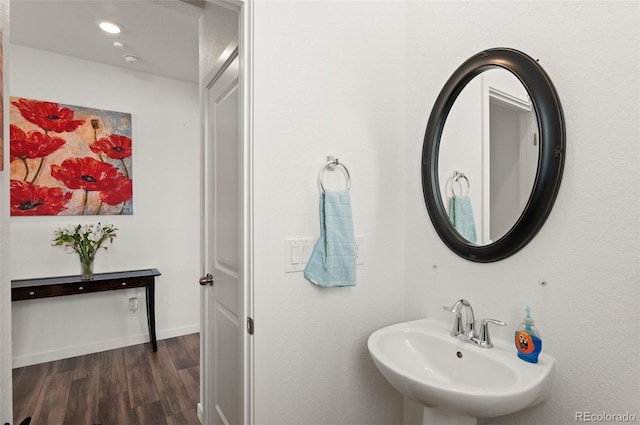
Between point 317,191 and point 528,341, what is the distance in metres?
0.85

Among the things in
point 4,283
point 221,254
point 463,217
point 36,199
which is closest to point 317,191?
point 463,217

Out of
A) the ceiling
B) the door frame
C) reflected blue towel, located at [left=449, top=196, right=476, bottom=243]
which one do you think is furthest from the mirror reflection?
the ceiling

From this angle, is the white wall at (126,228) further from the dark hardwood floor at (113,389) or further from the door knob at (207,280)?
the door knob at (207,280)

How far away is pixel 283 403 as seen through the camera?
125cm

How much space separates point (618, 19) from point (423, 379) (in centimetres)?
113

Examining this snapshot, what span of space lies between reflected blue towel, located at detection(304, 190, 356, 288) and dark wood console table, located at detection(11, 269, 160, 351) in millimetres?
2359

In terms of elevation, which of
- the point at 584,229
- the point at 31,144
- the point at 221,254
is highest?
the point at 31,144

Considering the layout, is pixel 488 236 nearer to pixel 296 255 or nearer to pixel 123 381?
pixel 296 255

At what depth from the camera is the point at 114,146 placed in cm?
310

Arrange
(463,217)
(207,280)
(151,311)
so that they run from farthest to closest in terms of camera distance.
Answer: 1. (151,311)
2. (207,280)
3. (463,217)

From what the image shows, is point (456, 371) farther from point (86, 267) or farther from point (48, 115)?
point (48, 115)

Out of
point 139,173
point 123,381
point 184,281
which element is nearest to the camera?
point 123,381

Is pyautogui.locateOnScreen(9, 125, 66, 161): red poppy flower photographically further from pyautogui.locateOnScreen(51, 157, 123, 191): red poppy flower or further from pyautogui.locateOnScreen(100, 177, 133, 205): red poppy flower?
pyautogui.locateOnScreen(100, 177, 133, 205): red poppy flower

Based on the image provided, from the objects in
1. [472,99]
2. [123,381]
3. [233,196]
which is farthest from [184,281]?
[472,99]
